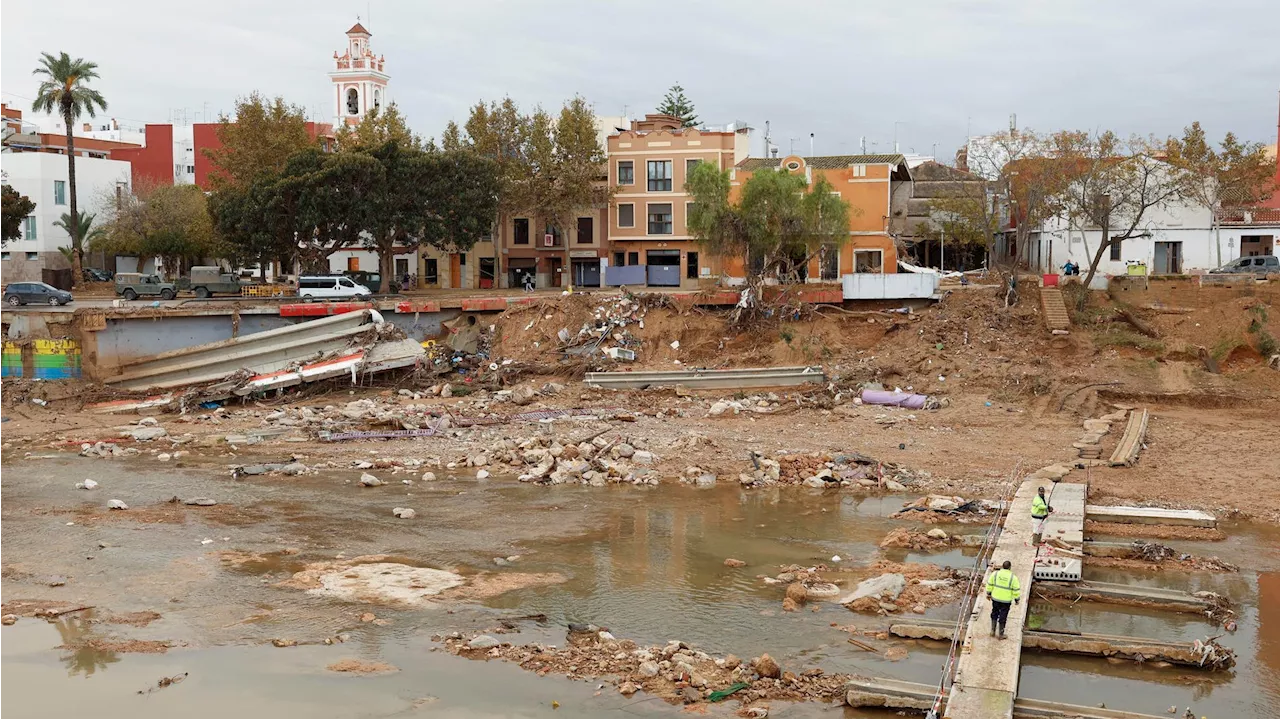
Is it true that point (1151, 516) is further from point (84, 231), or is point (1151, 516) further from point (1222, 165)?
point (84, 231)

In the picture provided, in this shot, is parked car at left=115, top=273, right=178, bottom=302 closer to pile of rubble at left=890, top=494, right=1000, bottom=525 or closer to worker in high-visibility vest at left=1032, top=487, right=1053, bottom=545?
pile of rubble at left=890, top=494, right=1000, bottom=525

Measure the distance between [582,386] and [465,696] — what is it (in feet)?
74.6

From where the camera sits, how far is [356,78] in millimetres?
70438

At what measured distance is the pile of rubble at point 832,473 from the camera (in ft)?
77.4

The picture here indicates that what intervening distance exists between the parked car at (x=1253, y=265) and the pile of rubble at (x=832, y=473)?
932 inches

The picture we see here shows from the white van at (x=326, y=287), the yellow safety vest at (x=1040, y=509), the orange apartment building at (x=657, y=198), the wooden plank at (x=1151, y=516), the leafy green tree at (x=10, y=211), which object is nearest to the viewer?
the yellow safety vest at (x=1040, y=509)

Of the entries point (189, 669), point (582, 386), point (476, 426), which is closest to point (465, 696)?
point (189, 669)

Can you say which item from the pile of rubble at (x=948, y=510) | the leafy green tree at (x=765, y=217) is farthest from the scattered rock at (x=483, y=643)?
the leafy green tree at (x=765, y=217)

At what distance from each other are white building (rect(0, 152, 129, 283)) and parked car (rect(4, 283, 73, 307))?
18586mm

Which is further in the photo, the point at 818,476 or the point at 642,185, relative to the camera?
the point at 642,185

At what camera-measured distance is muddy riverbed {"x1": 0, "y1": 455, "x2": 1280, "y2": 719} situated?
12.9 meters

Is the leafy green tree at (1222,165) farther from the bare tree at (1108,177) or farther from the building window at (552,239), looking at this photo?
the building window at (552,239)

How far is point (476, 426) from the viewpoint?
1192 inches

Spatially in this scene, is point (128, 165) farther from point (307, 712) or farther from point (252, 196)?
point (307, 712)
